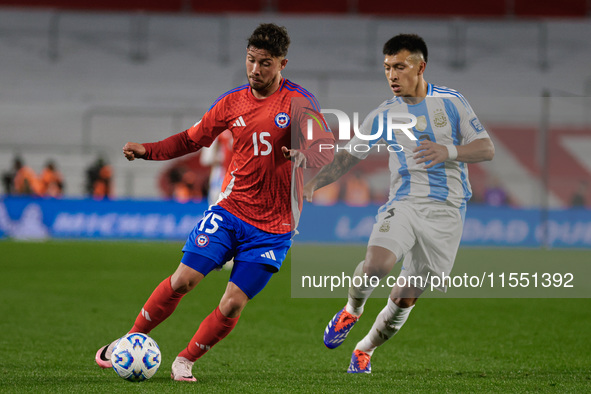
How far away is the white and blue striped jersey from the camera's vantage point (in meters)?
5.43

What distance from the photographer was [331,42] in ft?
85.6

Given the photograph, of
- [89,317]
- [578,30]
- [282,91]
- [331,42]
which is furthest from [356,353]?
[578,30]

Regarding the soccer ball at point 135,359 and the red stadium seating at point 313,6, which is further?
the red stadium seating at point 313,6

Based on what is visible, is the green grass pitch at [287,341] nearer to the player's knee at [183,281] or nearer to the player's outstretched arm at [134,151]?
the player's knee at [183,281]

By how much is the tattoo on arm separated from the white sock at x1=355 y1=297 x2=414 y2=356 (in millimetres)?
924

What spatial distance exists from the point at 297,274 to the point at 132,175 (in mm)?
15511

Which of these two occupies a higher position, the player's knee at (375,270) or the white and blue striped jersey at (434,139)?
the white and blue striped jersey at (434,139)

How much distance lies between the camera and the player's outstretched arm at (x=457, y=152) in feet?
16.6

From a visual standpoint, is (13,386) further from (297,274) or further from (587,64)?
(587,64)

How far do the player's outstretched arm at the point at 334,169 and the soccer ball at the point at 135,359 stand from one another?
157 cm

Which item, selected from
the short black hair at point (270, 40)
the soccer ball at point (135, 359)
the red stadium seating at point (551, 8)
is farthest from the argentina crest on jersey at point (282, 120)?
the red stadium seating at point (551, 8)

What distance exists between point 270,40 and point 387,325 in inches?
81.5

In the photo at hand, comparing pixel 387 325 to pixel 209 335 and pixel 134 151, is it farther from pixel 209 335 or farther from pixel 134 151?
pixel 134 151

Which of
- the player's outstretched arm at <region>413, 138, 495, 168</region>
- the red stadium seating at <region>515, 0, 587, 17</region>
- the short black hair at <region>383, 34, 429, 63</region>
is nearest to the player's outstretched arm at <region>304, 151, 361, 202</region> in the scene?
the player's outstretched arm at <region>413, 138, 495, 168</region>
